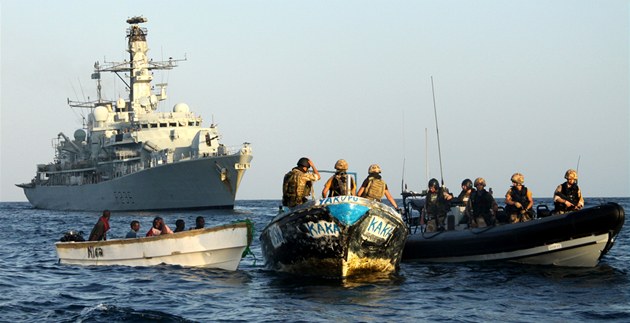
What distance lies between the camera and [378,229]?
1698 centimetres

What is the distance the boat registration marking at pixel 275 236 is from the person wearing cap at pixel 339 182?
3.53 feet

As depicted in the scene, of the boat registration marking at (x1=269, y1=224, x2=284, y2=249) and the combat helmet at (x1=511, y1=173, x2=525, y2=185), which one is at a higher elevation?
the combat helmet at (x1=511, y1=173, x2=525, y2=185)

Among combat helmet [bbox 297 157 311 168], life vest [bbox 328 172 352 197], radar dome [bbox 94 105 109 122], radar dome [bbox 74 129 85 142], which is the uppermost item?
radar dome [bbox 94 105 109 122]

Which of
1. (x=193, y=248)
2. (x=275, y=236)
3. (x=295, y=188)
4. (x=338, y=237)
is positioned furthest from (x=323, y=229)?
(x=193, y=248)

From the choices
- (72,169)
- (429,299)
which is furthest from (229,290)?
(72,169)

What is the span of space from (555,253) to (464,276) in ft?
6.24

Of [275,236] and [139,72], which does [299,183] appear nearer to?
[275,236]

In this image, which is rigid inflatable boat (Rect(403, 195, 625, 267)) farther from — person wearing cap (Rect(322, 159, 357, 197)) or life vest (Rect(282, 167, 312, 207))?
life vest (Rect(282, 167, 312, 207))

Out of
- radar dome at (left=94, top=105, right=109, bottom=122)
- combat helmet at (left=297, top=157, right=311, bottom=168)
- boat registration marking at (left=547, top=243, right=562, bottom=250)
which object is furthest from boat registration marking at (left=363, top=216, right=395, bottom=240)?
radar dome at (left=94, top=105, right=109, bottom=122)

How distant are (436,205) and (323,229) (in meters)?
5.31

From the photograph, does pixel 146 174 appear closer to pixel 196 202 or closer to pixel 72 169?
pixel 196 202

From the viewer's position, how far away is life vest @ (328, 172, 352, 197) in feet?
57.1

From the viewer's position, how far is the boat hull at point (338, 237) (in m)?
16.5

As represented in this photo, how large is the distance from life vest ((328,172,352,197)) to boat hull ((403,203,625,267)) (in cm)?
345
